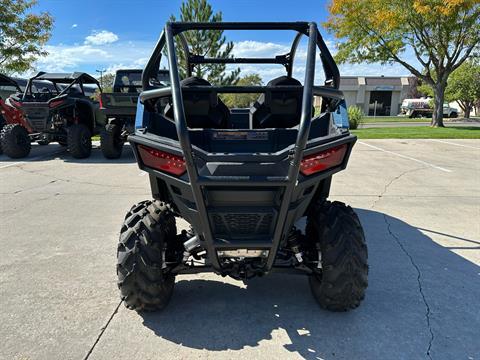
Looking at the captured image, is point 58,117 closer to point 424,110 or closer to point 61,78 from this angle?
point 61,78

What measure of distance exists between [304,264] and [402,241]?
6.49 feet

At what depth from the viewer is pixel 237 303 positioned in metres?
2.76

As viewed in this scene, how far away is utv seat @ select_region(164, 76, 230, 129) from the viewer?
2.64m

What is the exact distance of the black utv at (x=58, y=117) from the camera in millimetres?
9258

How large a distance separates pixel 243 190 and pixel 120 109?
24.6 ft

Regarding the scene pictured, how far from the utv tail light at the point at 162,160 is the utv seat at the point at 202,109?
55cm

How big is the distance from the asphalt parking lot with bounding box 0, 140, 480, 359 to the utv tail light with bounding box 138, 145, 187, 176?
109cm

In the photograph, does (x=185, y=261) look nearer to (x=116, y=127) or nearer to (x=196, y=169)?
(x=196, y=169)

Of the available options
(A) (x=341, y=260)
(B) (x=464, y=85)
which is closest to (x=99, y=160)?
(A) (x=341, y=260)

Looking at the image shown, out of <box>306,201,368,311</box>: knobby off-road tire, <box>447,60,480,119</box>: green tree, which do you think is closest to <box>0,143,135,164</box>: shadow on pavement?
<box>306,201,368,311</box>: knobby off-road tire

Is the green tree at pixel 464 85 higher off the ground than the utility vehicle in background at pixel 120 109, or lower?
higher

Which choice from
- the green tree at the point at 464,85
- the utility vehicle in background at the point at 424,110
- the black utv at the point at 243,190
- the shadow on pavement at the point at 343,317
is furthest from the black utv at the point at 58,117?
the utility vehicle in background at the point at 424,110

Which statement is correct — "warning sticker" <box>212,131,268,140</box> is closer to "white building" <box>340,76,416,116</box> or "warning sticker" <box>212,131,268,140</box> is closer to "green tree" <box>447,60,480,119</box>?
"green tree" <box>447,60,480,119</box>

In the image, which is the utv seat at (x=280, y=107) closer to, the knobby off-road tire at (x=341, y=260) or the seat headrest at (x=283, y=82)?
the seat headrest at (x=283, y=82)
